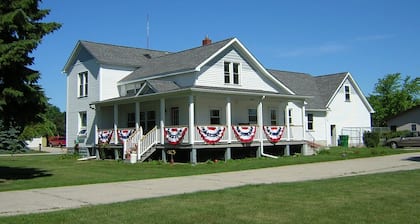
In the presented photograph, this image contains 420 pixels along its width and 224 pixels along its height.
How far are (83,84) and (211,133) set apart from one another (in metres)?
13.9

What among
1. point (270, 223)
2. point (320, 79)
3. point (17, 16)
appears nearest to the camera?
point (270, 223)

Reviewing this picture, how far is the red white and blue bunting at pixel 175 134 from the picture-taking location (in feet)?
82.7

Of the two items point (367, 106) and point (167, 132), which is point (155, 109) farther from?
point (367, 106)

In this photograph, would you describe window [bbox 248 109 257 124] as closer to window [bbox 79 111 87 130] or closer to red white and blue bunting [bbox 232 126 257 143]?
red white and blue bunting [bbox 232 126 257 143]

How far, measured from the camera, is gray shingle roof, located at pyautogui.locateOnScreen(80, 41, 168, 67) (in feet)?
110

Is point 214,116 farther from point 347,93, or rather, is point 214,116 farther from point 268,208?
point 268,208

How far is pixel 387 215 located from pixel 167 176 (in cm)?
1078

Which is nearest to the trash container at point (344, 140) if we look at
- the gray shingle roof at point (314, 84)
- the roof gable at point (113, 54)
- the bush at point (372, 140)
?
the bush at point (372, 140)

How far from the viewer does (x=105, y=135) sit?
31250 mm

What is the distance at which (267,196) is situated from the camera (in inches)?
443

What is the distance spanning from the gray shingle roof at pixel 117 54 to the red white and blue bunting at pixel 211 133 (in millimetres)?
10939

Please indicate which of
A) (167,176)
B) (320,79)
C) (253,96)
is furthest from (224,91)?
(320,79)

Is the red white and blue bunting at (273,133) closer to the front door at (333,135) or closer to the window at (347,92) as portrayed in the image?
the front door at (333,135)

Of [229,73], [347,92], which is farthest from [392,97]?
[229,73]
